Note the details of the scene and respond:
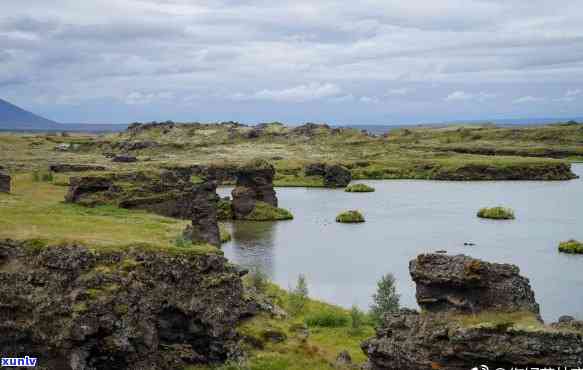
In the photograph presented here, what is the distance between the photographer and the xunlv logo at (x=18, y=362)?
26.6 meters

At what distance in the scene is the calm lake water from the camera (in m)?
54.0

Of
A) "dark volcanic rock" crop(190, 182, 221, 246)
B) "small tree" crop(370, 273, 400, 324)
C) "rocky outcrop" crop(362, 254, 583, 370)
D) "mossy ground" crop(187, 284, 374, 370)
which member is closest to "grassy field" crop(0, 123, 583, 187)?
"dark volcanic rock" crop(190, 182, 221, 246)

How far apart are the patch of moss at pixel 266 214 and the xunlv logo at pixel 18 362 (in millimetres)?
64385

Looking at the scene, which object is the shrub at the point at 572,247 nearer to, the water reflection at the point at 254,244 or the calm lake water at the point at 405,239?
the calm lake water at the point at 405,239

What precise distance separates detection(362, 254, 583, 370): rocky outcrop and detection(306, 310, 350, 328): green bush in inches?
495

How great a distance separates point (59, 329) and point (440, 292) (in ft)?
48.5

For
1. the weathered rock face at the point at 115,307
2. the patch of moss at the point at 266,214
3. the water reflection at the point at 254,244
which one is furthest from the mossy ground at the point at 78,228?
the patch of moss at the point at 266,214

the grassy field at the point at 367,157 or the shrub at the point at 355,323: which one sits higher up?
the grassy field at the point at 367,157

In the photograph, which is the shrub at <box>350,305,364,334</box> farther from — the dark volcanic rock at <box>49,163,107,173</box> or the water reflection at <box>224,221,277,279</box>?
the dark volcanic rock at <box>49,163,107,173</box>

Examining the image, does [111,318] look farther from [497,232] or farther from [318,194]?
[318,194]

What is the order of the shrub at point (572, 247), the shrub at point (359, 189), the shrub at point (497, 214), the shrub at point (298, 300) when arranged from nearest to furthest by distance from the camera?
the shrub at point (298, 300) → the shrub at point (572, 247) → the shrub at point (497, 214) → the shrub at point (359, 189)

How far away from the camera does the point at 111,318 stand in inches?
1057

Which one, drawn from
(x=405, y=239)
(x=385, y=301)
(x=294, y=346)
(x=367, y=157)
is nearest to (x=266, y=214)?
(x=405, y=239)

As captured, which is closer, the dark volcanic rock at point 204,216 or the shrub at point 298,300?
the shrub at point 298,300
